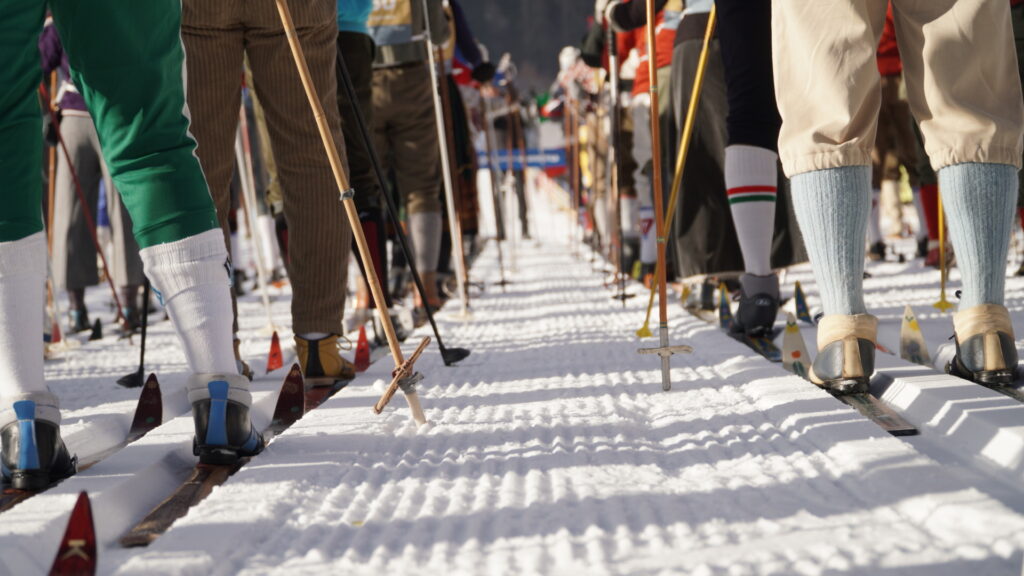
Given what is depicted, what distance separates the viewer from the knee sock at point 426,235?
15.1 ft

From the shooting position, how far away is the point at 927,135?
1863 millimetres

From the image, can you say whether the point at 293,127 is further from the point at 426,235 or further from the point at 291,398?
the point at 426,235

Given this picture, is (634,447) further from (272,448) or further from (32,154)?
(32,154)

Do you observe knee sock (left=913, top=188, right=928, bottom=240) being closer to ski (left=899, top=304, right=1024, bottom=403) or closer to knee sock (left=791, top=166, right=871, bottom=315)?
ski (left=899, top=304, right=1024, bottom=403)

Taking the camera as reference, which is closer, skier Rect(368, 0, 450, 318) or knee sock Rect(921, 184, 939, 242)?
skier Rect(368, 0, 450, 318)

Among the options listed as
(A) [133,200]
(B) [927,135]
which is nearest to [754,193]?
(B) [927,135]

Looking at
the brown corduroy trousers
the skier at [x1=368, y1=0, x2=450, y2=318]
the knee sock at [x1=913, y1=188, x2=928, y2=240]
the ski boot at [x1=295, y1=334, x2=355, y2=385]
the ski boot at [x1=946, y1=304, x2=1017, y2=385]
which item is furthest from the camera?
the knee sock at [x1=913, y1=188, x2=928, y2=240]

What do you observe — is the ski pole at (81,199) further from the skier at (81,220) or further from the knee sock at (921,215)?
the knee sock at (921,215)

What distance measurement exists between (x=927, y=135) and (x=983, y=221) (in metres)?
0.19

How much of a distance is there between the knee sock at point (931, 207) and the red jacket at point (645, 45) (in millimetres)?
1488

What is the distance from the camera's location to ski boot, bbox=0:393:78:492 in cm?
140

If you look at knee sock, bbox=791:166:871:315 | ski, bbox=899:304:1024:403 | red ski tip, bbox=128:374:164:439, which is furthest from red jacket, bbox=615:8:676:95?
red ski tip, bbox=128:374:164:439

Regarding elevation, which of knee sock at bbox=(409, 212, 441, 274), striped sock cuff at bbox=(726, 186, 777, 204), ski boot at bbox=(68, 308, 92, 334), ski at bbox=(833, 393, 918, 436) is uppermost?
striped sock cuff at bbox=(726, 186, 777, 204)

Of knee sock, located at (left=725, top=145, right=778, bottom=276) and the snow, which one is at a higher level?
knee sock, located at (left=725, top=145, right=778, bottom=276)
